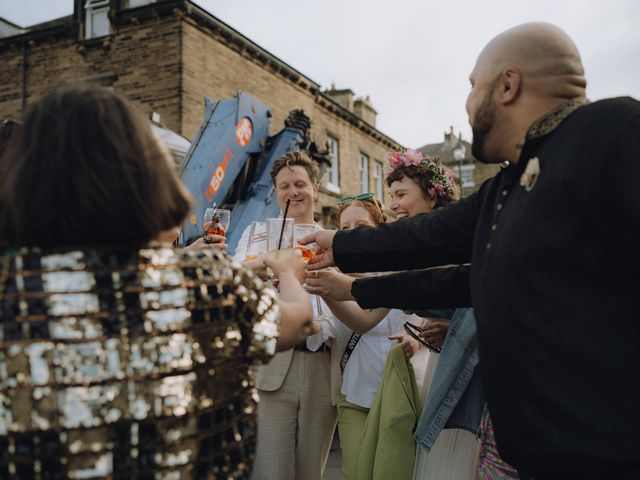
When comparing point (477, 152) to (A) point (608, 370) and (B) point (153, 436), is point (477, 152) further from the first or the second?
(B) point (153, 436)

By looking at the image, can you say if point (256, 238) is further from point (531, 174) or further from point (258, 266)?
point (531, 174)

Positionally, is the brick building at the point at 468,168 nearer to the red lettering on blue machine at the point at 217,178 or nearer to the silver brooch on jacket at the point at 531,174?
the red lettering on blue machine at the point at 217,178

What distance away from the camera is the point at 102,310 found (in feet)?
4.14

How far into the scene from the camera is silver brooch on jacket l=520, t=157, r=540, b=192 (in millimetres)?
1564

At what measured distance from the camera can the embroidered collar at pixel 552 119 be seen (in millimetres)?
1607

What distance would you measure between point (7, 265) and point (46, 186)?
0.20 metres

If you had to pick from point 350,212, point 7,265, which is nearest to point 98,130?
point 7,265

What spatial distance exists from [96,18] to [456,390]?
44.7 feet

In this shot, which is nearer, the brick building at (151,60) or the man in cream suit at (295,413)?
the man in cream suit at (295,413)

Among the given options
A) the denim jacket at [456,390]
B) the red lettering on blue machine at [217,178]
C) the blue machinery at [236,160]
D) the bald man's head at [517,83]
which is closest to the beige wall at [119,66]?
the blue machinery at [236,160]

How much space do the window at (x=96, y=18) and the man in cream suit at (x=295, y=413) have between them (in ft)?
39.4

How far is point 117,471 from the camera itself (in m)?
1.25

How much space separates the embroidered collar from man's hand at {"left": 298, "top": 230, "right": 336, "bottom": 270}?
3.43 feet

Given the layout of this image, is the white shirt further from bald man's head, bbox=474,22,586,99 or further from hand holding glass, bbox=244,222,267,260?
bald man's head, bbox=474,22,586,99
